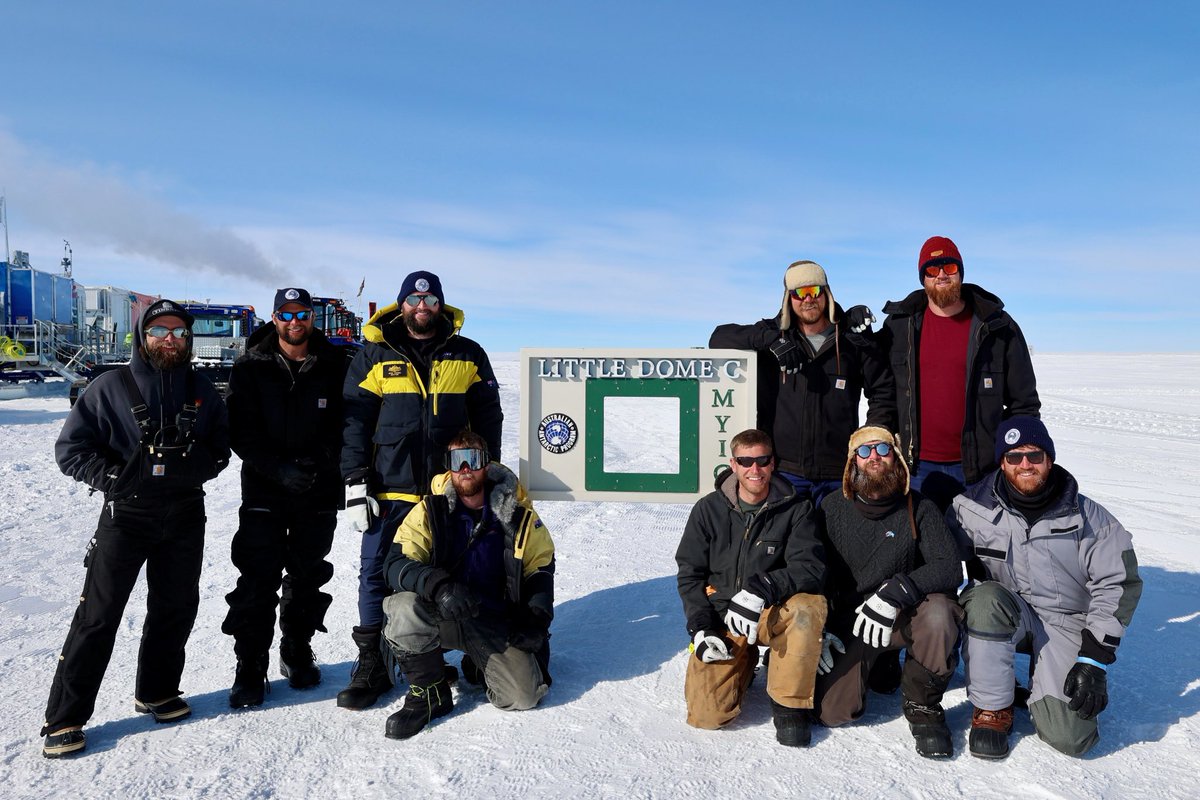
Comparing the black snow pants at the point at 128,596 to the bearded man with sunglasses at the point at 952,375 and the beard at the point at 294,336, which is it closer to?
the beard at the point at 294,336

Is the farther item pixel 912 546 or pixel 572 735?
pixel 912 546

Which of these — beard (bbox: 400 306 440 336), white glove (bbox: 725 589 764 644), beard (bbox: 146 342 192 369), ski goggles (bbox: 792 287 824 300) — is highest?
ski goggles (bbox: 792 287 824 300)

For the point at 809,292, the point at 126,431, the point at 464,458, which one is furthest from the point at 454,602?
the point at 809,292

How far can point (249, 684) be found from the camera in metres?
3.79

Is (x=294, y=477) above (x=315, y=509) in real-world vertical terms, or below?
above

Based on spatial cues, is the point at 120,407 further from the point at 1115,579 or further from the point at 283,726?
the point at 1115,579

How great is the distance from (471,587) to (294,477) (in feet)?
3.30

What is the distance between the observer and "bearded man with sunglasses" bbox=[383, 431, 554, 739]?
3652 mm

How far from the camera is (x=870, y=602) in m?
3.45

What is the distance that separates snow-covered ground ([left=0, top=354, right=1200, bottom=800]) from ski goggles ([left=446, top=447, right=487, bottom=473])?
1124 mm

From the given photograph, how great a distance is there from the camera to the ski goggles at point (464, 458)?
3.82 m

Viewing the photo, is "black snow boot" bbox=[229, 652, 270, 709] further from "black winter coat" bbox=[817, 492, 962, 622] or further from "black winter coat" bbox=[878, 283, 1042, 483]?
"black winter coat" bbox=[878, 283, 1042, 483]

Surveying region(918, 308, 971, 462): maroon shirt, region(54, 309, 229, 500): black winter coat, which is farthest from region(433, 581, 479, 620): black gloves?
region(918, 308, 971, 462): maroon shirt

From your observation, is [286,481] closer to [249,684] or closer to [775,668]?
[249,684]
